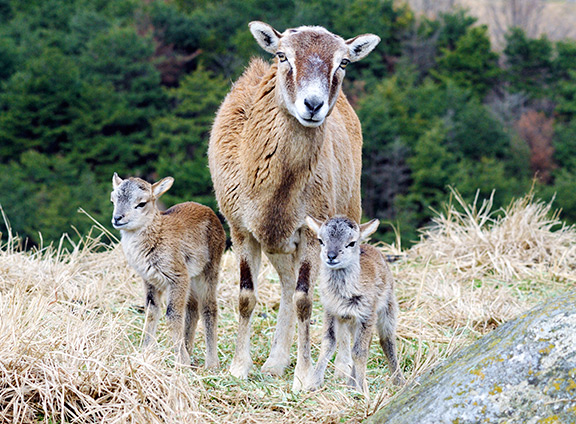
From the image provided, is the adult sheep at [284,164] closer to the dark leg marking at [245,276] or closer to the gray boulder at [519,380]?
the dark leg marking at [245,276]

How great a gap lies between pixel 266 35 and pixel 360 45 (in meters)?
0.72

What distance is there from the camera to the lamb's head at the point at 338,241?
5281 millimetres

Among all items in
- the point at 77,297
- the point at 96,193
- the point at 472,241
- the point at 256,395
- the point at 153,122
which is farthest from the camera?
the point at 153,122

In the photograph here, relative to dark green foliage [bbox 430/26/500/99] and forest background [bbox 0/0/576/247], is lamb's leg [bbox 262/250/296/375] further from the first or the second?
dark green foliage [bbox 430/26/500/99]

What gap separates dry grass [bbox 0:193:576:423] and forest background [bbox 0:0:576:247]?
61.4ft

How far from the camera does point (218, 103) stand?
34906 millimetres

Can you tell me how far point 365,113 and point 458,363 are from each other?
3181 cm

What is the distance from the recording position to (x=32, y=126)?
115ft

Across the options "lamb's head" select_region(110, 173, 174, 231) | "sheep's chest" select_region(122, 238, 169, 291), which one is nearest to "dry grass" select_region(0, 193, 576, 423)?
"sheep's chest" select_region(122, 238, 169, 291)

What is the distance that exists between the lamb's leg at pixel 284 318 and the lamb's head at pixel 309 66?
58.3 inches

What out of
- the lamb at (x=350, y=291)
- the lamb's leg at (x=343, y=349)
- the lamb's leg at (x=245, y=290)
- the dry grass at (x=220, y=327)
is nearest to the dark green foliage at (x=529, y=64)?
the dry grass at (x=220, y=327)

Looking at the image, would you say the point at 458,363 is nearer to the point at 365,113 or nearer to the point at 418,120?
the point at 365,113

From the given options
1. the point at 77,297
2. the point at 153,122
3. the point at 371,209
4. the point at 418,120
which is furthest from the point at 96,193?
the point at 77,297

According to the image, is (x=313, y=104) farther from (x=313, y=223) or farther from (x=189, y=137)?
(x=189, y=137)
